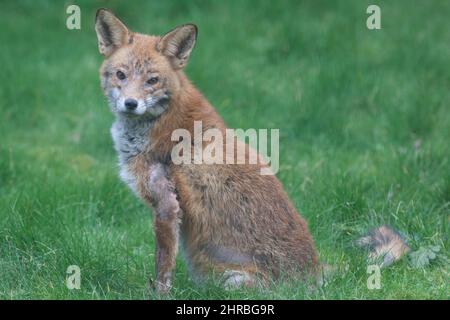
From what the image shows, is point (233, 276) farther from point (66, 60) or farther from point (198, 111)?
point (66, 60)

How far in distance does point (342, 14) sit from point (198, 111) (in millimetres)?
5387

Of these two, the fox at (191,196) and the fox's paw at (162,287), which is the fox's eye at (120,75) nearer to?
the fox at (191,196)

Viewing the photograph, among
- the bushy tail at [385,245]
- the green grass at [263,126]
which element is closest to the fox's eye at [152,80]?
the green grass at [263,126]

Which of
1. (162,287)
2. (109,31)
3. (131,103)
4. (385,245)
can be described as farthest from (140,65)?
(385,245)

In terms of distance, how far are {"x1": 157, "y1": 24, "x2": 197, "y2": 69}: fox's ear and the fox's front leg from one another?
0.96 meters

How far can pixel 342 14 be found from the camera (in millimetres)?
10477

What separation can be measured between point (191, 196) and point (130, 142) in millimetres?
614

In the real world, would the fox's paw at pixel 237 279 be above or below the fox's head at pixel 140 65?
below

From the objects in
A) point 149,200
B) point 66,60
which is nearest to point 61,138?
point 66,60

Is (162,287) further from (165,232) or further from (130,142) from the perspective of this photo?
(130,142)

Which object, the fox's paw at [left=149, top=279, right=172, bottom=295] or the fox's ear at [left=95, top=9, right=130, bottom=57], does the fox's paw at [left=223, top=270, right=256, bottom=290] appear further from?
the fox's ear at [left=95, top=9, right=130, bottom=57]

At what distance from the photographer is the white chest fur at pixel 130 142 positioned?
217 inches

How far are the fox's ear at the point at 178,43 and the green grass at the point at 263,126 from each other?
147 cm

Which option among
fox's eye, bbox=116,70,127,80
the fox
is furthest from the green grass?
fox's eye, bbox=116,70,127,80
